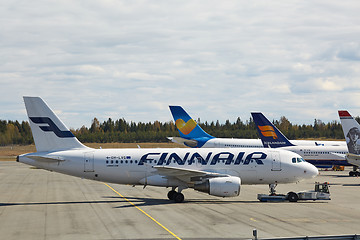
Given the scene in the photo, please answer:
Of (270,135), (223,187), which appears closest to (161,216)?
(223,187)

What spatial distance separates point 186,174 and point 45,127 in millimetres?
11057

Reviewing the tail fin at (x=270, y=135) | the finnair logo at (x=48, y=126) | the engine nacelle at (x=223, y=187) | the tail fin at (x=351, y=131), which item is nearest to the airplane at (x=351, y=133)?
the tail fin at (x=351, y=131)

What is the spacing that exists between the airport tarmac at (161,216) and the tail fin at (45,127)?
14.1 ft

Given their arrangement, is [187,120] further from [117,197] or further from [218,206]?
[218,206]

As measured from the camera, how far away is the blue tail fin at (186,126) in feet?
251

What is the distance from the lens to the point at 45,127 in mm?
34469

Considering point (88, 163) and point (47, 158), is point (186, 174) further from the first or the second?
point (47, 158)

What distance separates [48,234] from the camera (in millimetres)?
22094

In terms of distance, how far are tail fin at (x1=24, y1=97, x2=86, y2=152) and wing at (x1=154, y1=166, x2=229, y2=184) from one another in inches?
297

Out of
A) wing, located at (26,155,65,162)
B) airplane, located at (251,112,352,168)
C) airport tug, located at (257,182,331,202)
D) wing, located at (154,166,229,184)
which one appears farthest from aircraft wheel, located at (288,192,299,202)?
airplane, located at (251,112,352,168)

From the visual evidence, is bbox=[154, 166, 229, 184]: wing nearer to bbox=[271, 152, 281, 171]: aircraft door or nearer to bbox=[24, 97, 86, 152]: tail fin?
bbox=[271, 152, 281, 171]: aircraft door

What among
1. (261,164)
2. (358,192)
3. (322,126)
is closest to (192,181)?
(261,164)

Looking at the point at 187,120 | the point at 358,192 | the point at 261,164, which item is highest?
the point at 187,120

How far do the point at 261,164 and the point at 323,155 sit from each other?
36996mm
